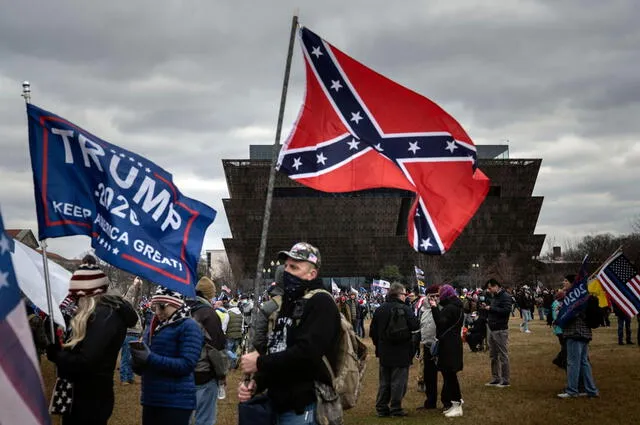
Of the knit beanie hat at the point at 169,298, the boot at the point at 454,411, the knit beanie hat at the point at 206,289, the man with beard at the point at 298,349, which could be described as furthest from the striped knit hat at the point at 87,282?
the boot at the point at 454,411

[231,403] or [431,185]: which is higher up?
[431,185]

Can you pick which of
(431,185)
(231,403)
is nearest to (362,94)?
(431,185)

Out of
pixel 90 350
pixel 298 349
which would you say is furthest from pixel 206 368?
pixel 298 349

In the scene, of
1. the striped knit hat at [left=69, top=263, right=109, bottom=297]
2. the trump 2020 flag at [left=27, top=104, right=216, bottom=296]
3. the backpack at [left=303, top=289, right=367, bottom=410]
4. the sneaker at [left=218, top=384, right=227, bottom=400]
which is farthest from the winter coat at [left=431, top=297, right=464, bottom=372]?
the striped knit hat at [left=69, top=263, right=109, bottom=297]

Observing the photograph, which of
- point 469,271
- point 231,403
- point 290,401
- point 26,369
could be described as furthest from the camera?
point 469,271

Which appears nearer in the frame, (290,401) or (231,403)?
(290,401)

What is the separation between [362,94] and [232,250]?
106m

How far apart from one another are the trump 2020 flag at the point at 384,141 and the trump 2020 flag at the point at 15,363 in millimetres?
4947

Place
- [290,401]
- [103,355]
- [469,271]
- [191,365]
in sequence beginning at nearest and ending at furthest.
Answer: [290,401]
[103,355]
[191,365]
[469,271]

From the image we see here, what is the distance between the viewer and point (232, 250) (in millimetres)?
112688

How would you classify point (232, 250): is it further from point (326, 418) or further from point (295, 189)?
point (326, 418)

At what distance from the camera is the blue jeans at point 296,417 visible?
475 cm

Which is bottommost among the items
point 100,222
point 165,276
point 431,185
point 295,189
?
point 165,276

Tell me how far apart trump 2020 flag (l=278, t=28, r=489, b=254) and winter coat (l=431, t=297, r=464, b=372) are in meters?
4.89
